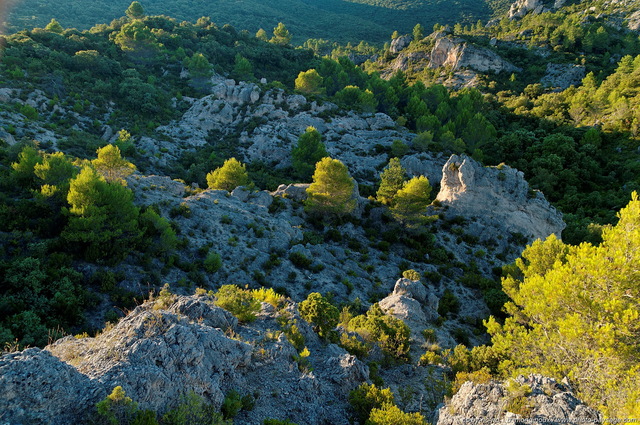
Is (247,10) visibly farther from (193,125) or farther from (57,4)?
(193,125)

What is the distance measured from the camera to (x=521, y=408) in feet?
32.0

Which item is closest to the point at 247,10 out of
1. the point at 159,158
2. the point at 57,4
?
the point at 57,4

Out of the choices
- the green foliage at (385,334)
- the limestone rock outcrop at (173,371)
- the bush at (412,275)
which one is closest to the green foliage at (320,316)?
the limestone rock outcrop at (173,371)

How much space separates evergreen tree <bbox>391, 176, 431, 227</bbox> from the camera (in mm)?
39125

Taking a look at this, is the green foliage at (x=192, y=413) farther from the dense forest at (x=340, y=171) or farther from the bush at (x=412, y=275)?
the bush at (x=412, y=275)

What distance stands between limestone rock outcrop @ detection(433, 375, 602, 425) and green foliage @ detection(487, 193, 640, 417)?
1.51 meters

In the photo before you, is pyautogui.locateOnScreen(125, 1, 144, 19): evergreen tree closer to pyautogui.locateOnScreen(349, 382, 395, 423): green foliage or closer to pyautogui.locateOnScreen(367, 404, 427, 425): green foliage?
pyautogui.locateOnScreen(349, 382, 395, 423): green foliage

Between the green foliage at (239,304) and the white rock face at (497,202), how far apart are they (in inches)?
1427

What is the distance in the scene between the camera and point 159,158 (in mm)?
54188

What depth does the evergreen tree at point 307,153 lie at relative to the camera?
57156 mm

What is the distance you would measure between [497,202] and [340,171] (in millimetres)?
23397

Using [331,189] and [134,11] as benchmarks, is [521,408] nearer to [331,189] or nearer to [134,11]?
[331,189]

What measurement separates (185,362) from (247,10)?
228513mm

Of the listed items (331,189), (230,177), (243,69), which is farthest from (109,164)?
(243,69)
